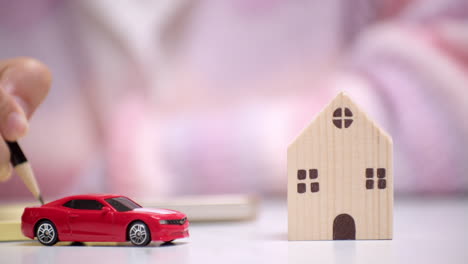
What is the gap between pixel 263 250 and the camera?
3.16 m

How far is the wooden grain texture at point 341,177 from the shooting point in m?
3.40

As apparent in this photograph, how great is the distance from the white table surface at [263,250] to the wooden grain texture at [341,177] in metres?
0.11

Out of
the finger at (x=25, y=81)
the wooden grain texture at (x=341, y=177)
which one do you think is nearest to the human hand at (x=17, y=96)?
the finger at (x=25, y=81)

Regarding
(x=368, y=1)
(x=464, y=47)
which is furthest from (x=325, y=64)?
(x=464, y=47)

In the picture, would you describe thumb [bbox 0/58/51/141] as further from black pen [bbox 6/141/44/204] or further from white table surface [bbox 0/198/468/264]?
white table surface [bbox 0/198/468/264]

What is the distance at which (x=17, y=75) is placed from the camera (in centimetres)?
426

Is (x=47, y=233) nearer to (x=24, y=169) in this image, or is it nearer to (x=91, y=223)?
(x=91, y=223)

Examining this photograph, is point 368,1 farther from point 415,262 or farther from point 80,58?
point 415,262

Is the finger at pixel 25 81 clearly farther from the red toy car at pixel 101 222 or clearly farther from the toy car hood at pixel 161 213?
the toy car hood at pixel 161 213

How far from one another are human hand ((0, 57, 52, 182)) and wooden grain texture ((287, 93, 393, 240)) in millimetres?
1693

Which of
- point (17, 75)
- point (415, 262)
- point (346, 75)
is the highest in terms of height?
point (346, 75)

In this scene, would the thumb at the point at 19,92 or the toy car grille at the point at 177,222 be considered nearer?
the toy car grille at the point at 177,222

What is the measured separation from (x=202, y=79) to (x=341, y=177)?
3.97 meters

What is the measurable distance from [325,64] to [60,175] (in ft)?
10.9
